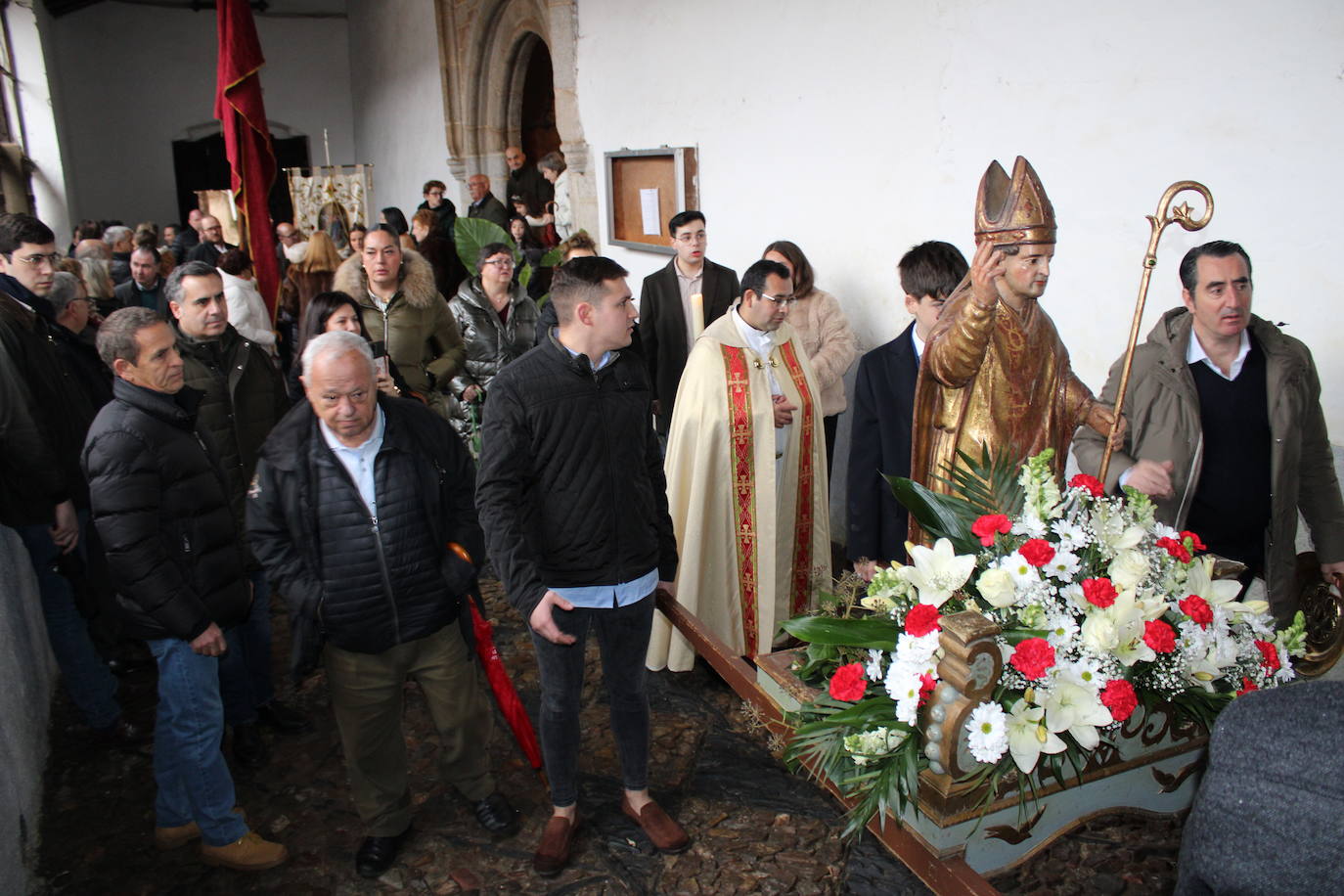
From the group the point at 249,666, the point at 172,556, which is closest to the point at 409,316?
the point at 249,666

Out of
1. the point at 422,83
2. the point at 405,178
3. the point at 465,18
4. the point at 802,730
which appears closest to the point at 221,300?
the point at 802,730

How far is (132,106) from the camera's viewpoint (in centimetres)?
1587

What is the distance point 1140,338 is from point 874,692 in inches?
93.4

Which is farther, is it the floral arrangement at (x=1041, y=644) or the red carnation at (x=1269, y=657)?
A: the red carnation at (x=1269, y=657)

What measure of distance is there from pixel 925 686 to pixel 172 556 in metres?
2.13

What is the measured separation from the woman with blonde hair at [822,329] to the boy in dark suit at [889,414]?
1347mm

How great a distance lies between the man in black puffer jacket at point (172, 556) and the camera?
2459 mm

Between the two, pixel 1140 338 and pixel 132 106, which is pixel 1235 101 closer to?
pixel 1140 338

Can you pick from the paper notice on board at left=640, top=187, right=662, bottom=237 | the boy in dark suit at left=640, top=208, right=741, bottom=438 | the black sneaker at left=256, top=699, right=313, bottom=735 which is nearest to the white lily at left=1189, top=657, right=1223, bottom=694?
the black sneaker at left=256, top=699, right=313, bottom=735

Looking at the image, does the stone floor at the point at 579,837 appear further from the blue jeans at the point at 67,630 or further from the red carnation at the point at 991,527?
the red carnation at the point at 991,527

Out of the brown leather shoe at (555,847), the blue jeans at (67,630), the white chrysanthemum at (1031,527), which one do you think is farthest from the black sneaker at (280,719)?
the white chrysanthemum at (1031,527)

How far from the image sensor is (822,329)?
15.2ft

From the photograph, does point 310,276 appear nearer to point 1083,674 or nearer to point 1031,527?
point 1031,527

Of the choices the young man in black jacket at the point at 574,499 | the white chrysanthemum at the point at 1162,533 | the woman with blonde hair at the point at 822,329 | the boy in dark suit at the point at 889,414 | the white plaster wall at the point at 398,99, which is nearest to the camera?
the white chrysanthemum at the point at 1162,533
